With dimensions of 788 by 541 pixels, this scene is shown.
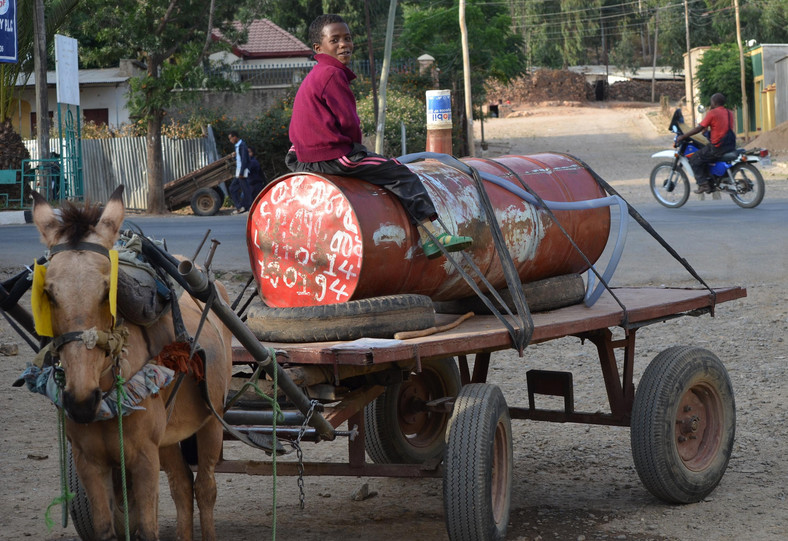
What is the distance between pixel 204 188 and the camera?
2206cm

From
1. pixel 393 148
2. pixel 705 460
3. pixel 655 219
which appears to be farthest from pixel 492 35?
pixel 705 460

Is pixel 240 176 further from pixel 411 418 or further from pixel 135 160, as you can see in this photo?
pixel 411 418

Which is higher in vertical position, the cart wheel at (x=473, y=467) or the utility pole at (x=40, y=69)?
the utility pole at (x=40, y=69)

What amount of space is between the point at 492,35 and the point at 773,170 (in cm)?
1144

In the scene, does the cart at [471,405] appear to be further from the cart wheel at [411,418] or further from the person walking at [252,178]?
the person walking at [252,178]

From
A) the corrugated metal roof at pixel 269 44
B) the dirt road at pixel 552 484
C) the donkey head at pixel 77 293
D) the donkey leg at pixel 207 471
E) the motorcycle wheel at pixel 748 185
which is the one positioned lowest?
the dirt road at pixel 552 484

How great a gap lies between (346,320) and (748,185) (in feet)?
45.0

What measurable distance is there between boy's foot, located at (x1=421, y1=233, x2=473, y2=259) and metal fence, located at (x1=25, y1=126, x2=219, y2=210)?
2092 cm

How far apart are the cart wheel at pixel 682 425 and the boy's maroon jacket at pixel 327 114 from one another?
2.12 metres

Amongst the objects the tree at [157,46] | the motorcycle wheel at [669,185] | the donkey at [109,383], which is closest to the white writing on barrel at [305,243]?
the donkey at [109,383]

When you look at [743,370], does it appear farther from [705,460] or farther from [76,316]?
[76,316]

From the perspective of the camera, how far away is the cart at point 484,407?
14.5 ft

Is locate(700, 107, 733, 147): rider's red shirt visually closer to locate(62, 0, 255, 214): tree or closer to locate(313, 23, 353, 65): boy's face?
locate(62, 0, 255, 214): tree

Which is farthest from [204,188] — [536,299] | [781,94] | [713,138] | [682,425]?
[781,94]
